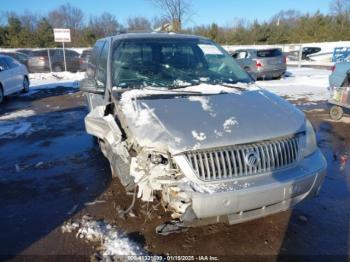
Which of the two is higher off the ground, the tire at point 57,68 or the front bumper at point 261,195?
the front bumper at point 261,195

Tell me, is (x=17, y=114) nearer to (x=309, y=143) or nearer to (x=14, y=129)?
(x=14, y=129)

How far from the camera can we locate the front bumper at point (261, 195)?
2711 millimetres

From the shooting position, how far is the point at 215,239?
3.22 meters

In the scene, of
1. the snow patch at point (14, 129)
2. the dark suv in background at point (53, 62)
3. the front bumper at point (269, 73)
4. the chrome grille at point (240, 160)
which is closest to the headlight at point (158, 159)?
the chrome grille at point (240, 160)

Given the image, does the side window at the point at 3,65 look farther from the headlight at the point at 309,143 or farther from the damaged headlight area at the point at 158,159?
the headlight at the point at 309,143

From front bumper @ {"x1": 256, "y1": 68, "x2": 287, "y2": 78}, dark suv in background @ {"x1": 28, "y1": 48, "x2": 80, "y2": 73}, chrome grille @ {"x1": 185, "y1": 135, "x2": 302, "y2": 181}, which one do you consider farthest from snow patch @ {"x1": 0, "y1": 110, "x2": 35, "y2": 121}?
dark suv in background @ {"x1": 28, "y1": 48, "x2": 80, "y2": 73}

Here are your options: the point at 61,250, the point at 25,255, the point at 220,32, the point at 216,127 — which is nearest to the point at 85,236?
the point at 61,250

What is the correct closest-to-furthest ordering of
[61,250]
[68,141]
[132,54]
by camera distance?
[61,250], [132,54], [68,141]

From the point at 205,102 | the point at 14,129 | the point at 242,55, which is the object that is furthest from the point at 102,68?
the point at 242,55

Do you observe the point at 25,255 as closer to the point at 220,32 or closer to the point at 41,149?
the point at 41,149

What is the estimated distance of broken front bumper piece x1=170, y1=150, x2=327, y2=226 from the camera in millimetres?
2707

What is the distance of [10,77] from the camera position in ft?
41.5

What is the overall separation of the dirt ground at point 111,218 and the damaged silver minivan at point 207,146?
0.39 metres

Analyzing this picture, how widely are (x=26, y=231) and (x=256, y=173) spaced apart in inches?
94.1
